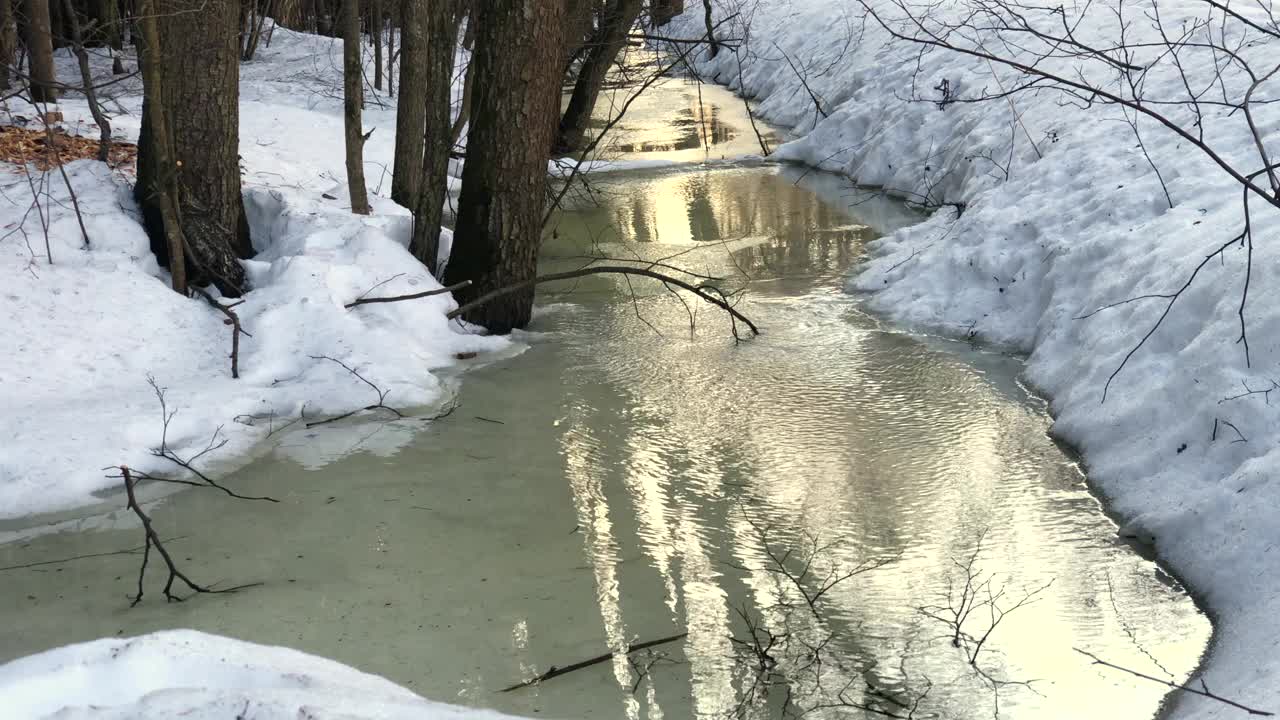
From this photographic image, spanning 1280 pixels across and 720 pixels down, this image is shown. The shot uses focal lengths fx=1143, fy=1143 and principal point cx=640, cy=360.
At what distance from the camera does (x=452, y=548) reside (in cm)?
460

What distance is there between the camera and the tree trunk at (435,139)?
782 cm

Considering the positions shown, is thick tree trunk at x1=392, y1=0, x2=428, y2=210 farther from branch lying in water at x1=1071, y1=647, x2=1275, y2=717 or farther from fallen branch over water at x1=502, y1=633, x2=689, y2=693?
branch lying in water at x1=1071, y1=647, x2=1275, y2=717

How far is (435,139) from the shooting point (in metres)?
7.96

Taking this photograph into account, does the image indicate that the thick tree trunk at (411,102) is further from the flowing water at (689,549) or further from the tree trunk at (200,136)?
the flowing water at (689,549)

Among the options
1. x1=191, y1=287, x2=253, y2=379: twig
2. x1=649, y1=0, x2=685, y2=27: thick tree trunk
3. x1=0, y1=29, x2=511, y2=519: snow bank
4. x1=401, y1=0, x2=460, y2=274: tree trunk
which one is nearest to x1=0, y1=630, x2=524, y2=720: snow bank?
x1=0, y1=29, x2=511, y2=519: snow bank

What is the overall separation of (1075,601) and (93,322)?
5245mm

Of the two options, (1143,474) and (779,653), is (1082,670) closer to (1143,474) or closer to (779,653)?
(779,653)

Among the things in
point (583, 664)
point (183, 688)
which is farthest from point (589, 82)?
point (183, 688)

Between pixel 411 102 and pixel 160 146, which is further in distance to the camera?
pixel 411 102

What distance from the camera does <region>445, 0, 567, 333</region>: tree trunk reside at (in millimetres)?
7078

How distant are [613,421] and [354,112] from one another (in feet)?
13.1

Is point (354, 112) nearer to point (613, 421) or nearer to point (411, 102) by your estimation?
point (411, 102)

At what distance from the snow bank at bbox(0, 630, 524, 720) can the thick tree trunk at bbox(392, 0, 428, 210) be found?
5549 mm

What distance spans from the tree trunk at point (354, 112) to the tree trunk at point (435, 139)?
2.11 feet
